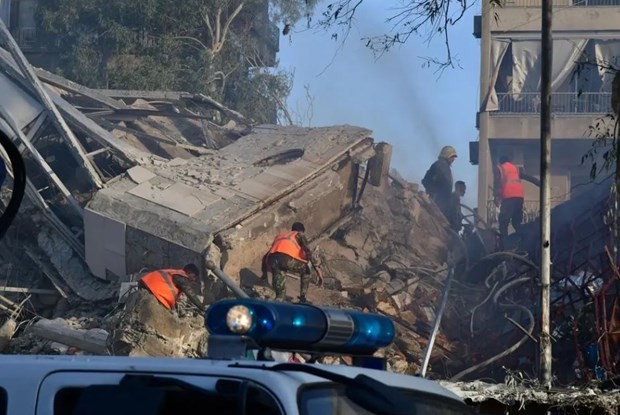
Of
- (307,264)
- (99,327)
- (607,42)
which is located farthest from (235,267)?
(607,42)

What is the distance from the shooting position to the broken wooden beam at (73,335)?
40.0 ft

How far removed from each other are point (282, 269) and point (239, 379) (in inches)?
414

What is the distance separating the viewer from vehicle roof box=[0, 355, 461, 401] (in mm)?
2903

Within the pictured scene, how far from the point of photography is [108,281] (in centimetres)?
1452

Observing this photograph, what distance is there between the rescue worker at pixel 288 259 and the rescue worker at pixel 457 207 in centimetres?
486

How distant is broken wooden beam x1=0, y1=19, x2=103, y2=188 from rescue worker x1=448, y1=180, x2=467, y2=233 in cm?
584

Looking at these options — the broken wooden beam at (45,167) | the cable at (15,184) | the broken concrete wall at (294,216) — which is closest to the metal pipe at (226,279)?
the broken concrete wall at (294,216)

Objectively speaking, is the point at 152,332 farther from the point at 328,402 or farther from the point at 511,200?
the point at 328,402

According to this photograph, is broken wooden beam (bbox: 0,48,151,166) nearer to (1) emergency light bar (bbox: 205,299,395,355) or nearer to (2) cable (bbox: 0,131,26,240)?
(2) cable (bbox: 0,131,26,240)

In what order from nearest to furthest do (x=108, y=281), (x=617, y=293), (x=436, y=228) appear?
(x=617, y=293)
(x=108, y=281)
(x=436, y=228)

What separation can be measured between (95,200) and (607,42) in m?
14.8

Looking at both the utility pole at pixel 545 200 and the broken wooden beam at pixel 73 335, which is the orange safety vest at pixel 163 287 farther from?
the utility pole at pixel 545 200

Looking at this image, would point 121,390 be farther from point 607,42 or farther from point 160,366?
point 607,42

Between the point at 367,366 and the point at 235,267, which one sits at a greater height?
the point at 367,366
